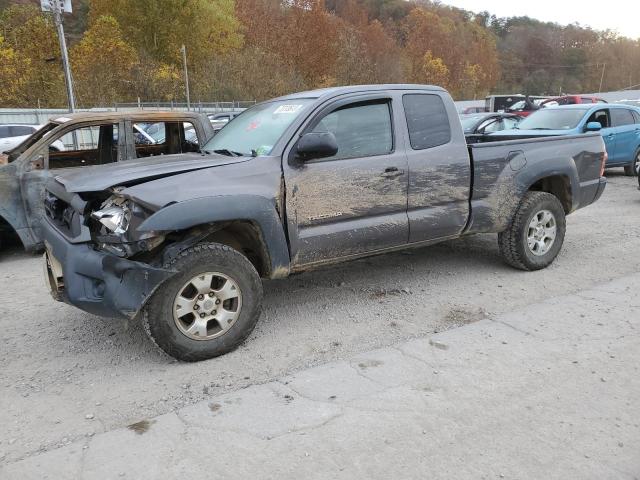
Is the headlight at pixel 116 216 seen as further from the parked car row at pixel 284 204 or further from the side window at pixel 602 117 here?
the side window at pixel 602 117

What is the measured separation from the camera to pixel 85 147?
7074 mm

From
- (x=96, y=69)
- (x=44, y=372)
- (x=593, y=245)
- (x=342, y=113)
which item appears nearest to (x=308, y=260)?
(x=342, y=113)

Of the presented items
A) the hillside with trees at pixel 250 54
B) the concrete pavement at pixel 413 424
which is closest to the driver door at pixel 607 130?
the concrete pavement at pixel 413 424

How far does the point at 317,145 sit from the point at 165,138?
3816 millimetres

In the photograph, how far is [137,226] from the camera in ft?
11.1

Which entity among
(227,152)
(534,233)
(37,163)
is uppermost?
(227,152)

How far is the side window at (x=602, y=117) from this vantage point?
1155 cm

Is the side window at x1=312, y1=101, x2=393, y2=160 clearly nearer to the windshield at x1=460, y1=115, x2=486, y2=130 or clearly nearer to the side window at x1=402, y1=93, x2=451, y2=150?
the side window at x1=402, y1=93, x2=451, y2=150

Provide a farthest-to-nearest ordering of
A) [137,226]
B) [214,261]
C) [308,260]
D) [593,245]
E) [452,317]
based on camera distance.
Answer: [593,245]
[452,317]
[308,260]
[214,261]
[137,226]

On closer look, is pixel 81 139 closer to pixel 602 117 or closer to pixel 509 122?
pixel 602 117

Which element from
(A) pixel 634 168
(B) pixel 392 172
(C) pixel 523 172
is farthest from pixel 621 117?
(B) pixel 392 172

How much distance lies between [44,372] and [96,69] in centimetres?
3845

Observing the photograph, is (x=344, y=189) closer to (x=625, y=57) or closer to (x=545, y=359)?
(x=545, y=359)

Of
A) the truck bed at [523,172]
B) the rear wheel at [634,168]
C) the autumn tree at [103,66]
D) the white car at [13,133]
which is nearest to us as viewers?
the truck bed at [523,172]
